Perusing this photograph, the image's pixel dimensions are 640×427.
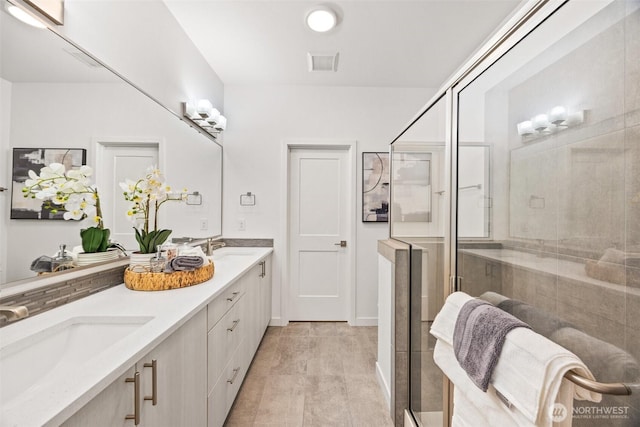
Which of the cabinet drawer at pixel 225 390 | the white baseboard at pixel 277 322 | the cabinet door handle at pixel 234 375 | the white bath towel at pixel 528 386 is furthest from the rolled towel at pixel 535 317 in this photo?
the white baseboard at pixel 277 322

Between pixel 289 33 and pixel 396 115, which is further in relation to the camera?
pixel 396 115

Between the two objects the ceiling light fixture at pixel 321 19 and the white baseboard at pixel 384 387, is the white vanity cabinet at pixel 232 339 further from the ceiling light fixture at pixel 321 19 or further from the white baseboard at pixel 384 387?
the ceiling light fixture at pixel 321 19

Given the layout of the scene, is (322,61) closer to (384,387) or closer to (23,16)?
(23,16)

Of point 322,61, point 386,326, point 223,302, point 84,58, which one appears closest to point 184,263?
point 223,302

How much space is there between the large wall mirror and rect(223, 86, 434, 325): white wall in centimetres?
116

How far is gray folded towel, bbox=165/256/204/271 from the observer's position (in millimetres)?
1560

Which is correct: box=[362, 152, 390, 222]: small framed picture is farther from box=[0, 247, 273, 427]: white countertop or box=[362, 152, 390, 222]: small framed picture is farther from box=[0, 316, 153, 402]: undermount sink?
box=[0, 316, 153, 402]: undermount sink

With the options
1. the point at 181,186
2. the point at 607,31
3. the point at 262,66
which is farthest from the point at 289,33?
the point at 607,31

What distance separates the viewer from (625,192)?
68 centimetres

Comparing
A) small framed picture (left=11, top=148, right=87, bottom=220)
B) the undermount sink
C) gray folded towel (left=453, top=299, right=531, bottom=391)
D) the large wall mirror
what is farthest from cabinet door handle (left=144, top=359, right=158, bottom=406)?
gray folded towel (left=453, top=299, right=531, bottom=391)

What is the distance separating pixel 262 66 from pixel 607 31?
2.66m

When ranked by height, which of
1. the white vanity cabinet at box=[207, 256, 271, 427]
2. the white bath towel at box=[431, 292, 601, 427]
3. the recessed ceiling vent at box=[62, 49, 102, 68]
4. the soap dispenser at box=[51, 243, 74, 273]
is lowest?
the white vanity cabinet at box=[207, 256, 271, 427]

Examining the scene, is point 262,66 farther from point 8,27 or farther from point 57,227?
point 57,227

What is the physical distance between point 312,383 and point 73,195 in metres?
1.90
